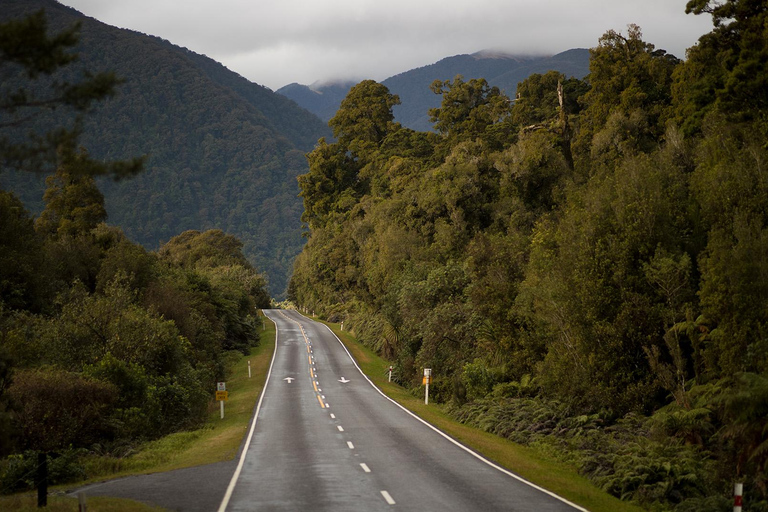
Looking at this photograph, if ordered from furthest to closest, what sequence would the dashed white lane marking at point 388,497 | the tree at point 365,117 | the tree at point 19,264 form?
the tree at point 365,117 < the tree at point 19,264 < the dashed white lane marking at point 388,497

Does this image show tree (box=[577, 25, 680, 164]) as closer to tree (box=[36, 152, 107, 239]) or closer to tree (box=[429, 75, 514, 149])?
tree (box=[429, 75, 514, 149])

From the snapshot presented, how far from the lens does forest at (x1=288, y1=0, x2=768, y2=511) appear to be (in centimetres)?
1928

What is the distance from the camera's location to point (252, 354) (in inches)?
2356

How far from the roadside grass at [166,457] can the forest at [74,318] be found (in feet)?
2.87

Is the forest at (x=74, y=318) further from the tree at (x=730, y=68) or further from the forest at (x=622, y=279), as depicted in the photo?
the tree at (x=730, y=68)

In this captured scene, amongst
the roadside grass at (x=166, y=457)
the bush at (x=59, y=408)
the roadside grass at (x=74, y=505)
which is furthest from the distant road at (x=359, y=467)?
the bush at (x=59, y=408)

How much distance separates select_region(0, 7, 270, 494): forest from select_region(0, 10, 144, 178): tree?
2cm

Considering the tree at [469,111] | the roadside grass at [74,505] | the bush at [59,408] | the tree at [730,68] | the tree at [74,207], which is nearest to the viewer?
the roadside grass at [74,505]

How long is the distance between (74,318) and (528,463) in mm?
20956

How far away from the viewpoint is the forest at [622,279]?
63.3ft

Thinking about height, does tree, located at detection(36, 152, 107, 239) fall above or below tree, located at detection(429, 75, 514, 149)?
below

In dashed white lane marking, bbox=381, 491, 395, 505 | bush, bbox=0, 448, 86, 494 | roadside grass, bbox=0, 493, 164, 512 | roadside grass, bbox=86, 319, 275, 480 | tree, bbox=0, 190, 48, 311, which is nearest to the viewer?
roadside grass, bbox=0, 493, 164, 512

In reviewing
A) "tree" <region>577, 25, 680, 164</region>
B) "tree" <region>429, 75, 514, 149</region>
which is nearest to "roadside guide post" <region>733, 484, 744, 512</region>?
"tree" <region>577, 25, 680, 164</region>

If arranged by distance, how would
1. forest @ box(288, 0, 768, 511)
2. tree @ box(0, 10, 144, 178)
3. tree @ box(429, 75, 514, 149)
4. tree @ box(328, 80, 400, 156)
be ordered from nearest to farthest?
tree @ box(0, 10, 144, 178), forest @ box(288, 0, 768, 511), tree @ box(429, 75, 514, 149), tree @ box(328, 80, 400, 156)
